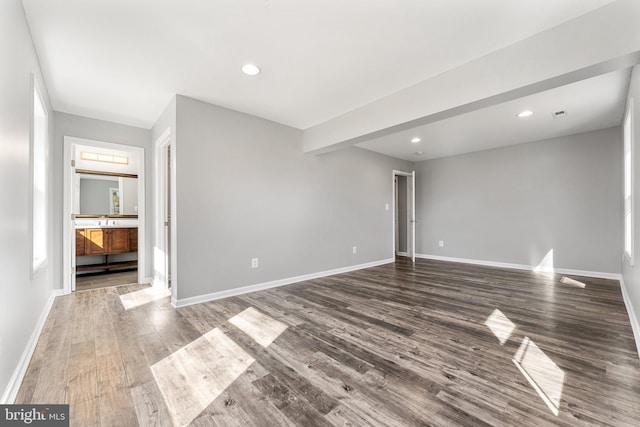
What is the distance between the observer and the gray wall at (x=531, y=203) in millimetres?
A: 4332

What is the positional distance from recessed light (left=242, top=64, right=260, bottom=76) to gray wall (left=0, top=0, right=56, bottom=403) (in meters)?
1.47

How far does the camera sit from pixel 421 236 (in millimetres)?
6664

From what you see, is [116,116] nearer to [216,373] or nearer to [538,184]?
[216,373]

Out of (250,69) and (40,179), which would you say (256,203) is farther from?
(40,179)

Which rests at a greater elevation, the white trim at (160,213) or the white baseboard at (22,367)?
the white trim at (160,213)

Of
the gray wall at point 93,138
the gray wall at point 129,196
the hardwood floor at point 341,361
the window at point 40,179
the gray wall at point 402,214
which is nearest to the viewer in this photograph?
the hardwood floor at point 341,361

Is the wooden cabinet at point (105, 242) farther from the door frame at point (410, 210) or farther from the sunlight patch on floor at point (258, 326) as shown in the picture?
the door frame at point (410, 210)

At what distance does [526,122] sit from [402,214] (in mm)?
3768

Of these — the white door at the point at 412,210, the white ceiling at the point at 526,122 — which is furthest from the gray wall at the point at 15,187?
the white door at the point at 412,210

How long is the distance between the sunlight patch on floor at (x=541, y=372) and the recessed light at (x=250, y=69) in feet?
10.5

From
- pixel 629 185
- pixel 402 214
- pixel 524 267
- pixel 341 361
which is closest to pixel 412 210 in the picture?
pixel 402 214

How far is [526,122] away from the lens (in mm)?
3943

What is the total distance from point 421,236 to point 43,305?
669 centimetres

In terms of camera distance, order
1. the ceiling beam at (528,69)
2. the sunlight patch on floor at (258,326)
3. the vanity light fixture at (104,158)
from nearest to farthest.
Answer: the ceiling beam at (528,69)
the sunlight patch on floor at (258,326)
the vanity light fixture at (104,158)
